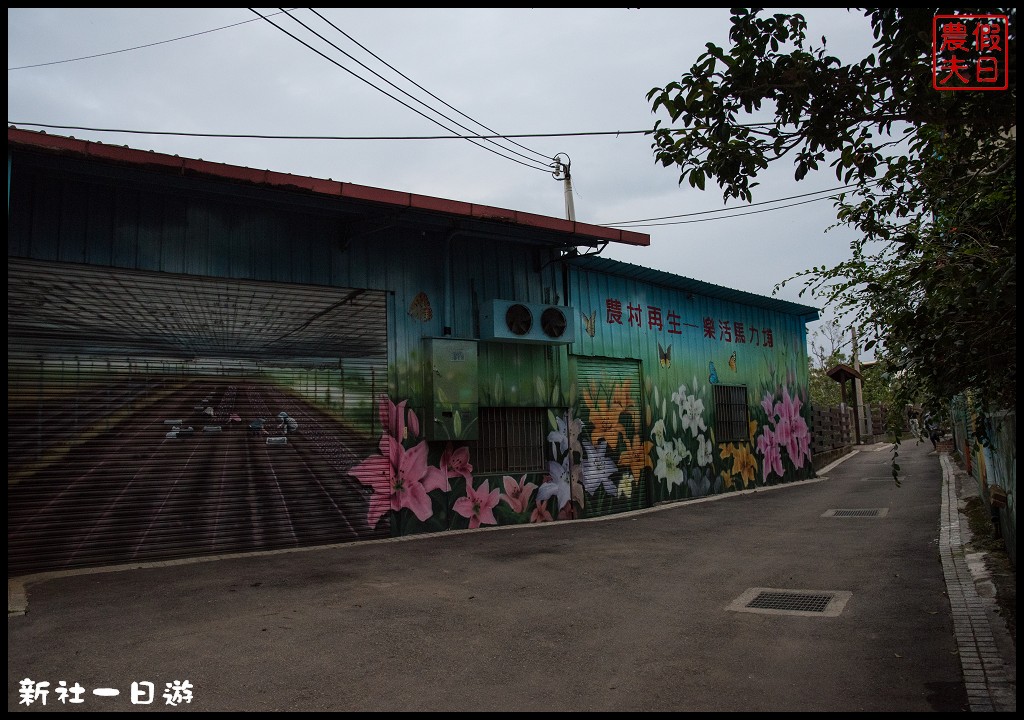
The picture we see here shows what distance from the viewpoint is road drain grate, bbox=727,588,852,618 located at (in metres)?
5.90

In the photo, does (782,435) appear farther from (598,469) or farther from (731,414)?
(598,469)

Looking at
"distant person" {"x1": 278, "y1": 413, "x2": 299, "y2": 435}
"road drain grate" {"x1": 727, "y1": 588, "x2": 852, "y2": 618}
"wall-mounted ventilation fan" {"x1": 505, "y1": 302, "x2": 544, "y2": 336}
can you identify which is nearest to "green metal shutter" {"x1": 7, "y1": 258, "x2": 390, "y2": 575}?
"distant person" {"x1": 278, "y1": 413, "x2": 299, "y2": 435}

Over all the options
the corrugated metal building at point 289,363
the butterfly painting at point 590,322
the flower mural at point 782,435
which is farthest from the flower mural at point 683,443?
the flower mural at point 782,435

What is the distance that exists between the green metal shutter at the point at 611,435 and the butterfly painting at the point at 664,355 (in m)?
0.84

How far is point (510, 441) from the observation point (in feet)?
39.3

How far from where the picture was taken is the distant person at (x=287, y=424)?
956cm

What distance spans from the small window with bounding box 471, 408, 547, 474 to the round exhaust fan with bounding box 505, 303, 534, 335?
4.49 feet

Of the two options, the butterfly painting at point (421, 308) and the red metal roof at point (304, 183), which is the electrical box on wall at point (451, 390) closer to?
the butterfly painting at point (421, 308)

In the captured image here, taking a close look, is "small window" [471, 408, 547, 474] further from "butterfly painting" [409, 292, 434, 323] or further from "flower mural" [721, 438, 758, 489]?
"flower mural" [721, 438, 758, 489]

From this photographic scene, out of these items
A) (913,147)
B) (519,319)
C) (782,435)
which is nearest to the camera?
(913,147)

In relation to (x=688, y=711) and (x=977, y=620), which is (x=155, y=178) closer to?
(x=688, y=711)

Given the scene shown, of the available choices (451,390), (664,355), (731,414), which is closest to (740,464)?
(731,414)

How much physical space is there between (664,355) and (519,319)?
15.2 ft

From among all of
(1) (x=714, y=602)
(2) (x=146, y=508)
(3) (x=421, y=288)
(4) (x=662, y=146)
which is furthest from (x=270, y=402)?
(4) (x=662, y=146)
